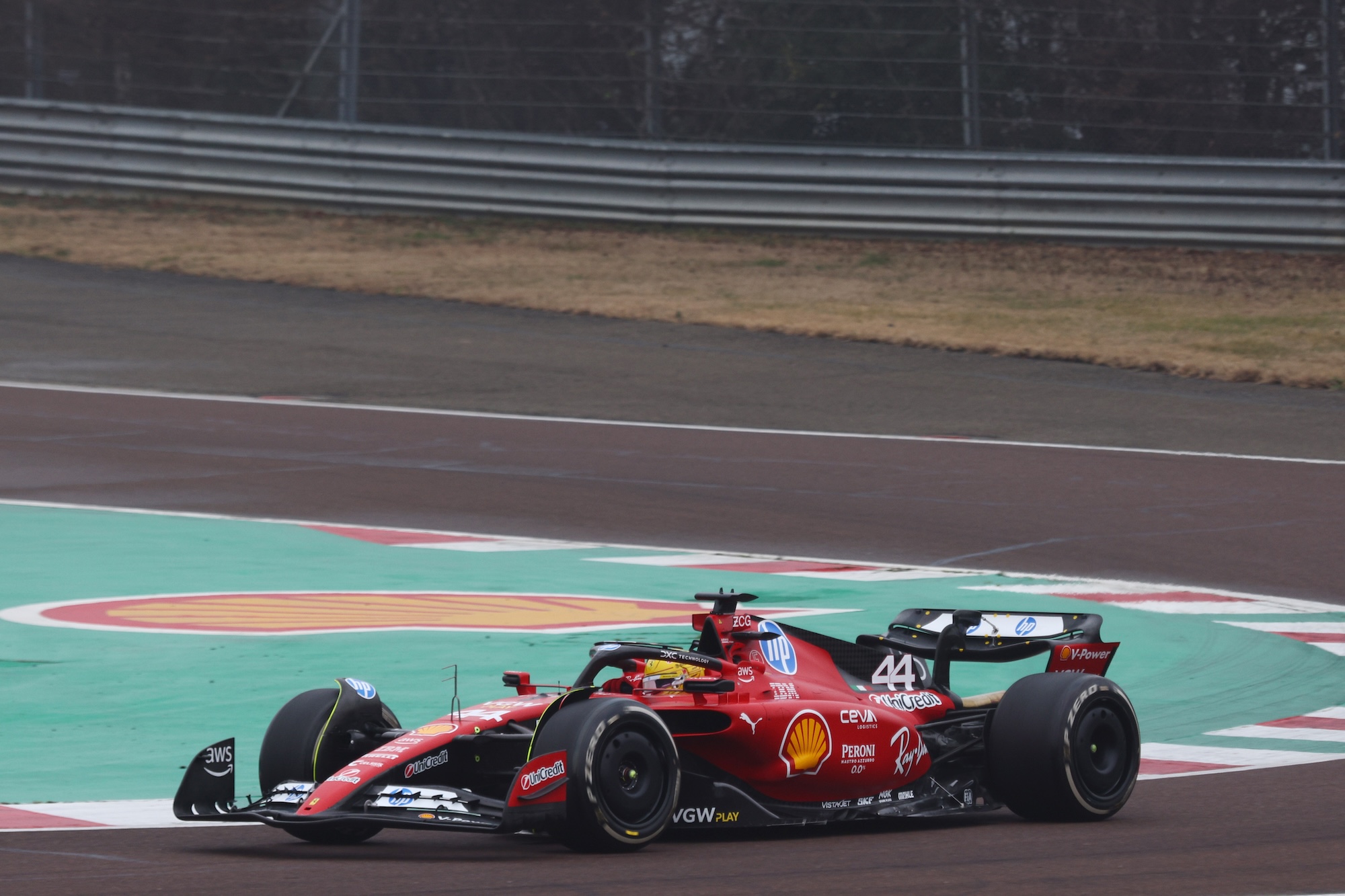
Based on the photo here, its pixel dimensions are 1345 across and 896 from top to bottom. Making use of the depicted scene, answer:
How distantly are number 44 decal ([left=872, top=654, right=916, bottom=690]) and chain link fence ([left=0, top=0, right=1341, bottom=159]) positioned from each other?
18.7 metres

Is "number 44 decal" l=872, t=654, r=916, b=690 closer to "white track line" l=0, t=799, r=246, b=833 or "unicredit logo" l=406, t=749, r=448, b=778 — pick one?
"unicredit logo" l=406, t=749, r=448, b=778

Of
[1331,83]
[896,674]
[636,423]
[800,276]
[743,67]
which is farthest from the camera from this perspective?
[743,67]

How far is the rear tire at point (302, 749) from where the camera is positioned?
6238mm

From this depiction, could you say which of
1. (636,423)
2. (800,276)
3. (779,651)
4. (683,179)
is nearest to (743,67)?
(683,179)

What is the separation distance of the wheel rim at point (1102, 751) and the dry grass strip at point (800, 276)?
13.1 meters

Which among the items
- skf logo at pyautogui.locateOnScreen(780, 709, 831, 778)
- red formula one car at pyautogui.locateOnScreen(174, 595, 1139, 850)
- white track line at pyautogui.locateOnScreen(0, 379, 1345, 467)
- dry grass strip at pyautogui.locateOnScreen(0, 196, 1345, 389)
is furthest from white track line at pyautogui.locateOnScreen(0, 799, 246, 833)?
dry grass strip at pyautogui.locateOnScreen(0, 196, 1345, 389)

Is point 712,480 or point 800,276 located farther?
point 800,276

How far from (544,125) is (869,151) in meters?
4.55

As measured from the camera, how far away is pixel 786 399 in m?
18.5

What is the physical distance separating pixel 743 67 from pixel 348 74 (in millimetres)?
5527

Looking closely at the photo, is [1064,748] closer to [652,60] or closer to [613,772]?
[613,772]

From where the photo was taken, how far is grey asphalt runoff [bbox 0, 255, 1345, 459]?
1745 cm

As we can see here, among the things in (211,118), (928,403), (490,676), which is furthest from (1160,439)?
(211,118)

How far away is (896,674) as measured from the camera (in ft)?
23.2
